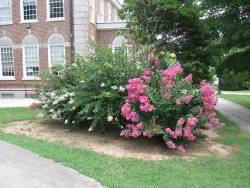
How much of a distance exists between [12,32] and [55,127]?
15136mm

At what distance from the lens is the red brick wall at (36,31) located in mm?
22328

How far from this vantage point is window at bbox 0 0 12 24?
941 inches

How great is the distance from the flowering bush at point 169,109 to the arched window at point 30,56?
631 inches

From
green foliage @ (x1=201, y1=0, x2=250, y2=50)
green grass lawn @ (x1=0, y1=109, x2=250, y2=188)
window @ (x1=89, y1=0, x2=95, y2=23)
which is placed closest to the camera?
green grass lawn @ (x1=0, y1=109, x2=250, y2=188)

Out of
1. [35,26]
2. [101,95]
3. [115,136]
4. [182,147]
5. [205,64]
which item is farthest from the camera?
[35,26]

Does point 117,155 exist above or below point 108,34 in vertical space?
below

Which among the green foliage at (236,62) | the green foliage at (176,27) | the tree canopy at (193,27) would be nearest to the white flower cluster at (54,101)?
the tree canopy at (193,27)

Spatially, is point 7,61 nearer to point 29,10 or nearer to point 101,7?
point 29,10

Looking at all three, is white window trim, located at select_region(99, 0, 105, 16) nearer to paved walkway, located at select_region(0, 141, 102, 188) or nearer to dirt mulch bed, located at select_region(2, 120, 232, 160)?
dirt mulch bed, located at select_region(2, 120, 232, 160)

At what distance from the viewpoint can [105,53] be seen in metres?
9.57

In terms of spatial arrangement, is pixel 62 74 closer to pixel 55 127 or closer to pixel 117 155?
pixel 55 127

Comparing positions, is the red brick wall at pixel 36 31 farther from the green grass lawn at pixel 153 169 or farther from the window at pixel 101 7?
the green grass lawn at pixel 153 169

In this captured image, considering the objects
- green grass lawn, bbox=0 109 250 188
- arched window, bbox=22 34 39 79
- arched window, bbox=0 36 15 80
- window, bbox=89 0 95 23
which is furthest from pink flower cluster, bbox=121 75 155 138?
arched window, bbox=0 36 15 80

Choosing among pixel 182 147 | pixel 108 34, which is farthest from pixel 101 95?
pixel 108 34
